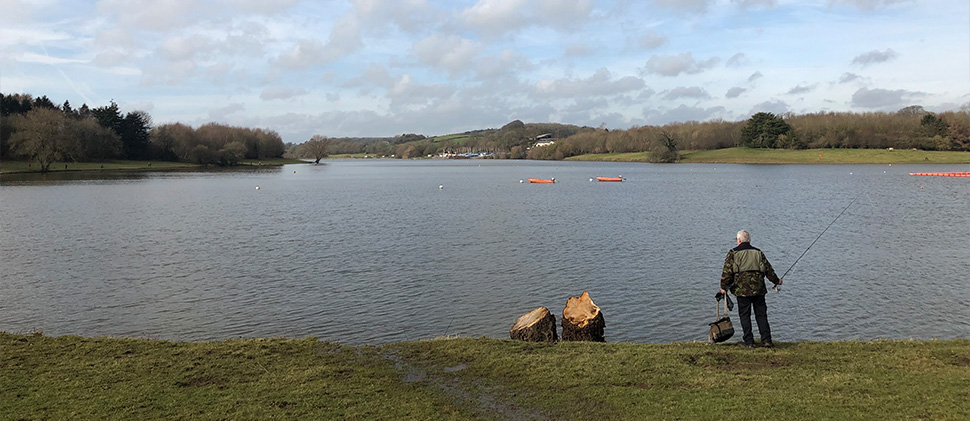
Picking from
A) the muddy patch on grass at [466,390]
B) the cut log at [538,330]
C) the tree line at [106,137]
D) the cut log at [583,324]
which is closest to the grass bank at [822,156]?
the tree line at [106,137]

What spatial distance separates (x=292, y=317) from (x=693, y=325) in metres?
10.2

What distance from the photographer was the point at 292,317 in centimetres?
1677

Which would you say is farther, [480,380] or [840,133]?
[840,133]

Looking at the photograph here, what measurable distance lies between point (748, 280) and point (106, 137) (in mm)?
121579

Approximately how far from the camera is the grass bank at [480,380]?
815cm

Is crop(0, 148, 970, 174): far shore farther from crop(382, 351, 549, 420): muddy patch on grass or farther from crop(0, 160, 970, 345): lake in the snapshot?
crop(382, 351, 549, 420): muddy patch on grass

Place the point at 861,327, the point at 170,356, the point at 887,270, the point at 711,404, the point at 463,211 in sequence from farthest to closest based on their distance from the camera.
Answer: the point at 463,211, the point at 887,270, the point at 861,327, the point at 170,356, the point at 711,404

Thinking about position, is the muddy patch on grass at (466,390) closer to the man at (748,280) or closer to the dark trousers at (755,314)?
the man at (748,280)

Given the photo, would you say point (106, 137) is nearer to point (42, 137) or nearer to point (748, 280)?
point (42, 137)

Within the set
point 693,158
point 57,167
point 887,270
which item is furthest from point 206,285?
point 693,158

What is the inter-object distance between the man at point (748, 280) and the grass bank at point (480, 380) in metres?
0.50

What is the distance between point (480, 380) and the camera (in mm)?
9938

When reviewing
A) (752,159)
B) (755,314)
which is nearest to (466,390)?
(755,314)

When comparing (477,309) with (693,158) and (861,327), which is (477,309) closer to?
(861,327)
